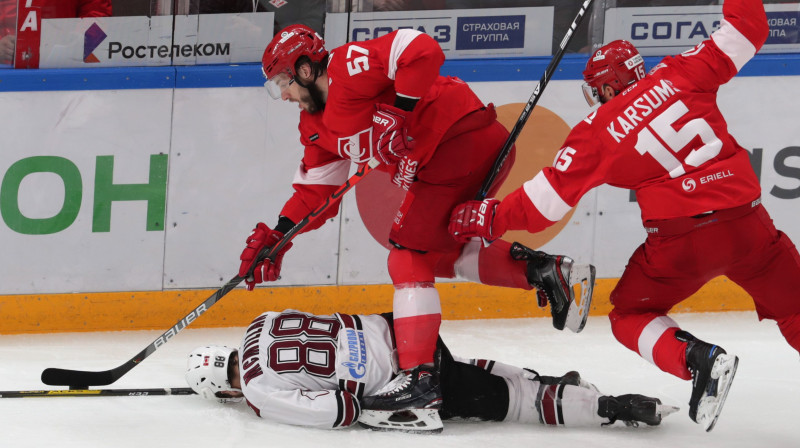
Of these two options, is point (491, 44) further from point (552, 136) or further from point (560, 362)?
point (560, 362)

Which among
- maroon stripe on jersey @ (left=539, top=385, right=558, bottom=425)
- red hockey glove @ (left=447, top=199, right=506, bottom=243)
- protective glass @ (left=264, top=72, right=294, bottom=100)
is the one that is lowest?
maroon stripe on jersey @ (left=539, top=385, right=558, bottom=425)

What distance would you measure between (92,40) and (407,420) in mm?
2466

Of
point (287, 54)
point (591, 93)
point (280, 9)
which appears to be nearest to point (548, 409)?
point (591, 93)

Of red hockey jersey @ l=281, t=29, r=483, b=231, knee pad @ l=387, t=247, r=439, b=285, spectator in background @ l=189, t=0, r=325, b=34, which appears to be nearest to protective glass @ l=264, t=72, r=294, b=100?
red hockey jersey @ l=281, t=29, r=483, b=231

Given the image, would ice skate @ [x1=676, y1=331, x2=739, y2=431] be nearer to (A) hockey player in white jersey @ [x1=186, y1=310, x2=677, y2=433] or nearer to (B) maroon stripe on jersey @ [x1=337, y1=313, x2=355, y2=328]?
(A) hockey player in white jersey @ [x1=186, y1=310, x2=677, y2=433]

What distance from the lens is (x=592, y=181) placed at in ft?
9.23

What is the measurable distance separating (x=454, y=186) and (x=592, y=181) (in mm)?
559

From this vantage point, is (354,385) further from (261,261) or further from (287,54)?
(287,54)

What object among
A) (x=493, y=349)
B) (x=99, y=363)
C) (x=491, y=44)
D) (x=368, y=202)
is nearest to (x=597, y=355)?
(x=493, y=349)

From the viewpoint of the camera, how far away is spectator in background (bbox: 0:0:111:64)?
4484mm

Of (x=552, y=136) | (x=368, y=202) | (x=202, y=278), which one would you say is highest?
(x=552, y=136)

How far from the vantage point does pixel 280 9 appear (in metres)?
4.54

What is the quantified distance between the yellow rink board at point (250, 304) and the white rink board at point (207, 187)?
0.05 meters

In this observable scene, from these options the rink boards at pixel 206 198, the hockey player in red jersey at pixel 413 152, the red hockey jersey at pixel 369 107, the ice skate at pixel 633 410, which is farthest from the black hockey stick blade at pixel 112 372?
the ice skate at pixel 633 410
